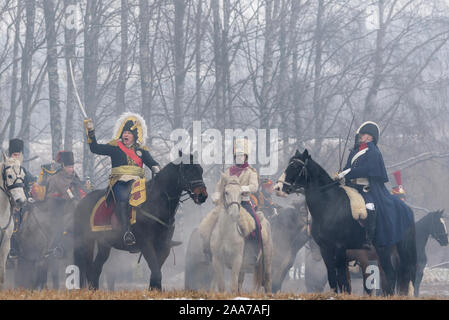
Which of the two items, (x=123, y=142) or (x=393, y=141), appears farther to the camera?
(x=393, y=141)

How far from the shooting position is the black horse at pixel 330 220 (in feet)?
39.2

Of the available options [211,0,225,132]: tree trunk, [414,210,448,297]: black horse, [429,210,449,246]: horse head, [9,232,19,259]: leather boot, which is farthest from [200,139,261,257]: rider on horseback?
[211,0,225,132]: tree trunk

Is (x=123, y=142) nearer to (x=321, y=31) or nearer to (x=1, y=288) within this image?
(x=1, y=288)

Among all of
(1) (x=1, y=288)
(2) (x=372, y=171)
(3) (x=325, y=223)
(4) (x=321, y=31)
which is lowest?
(1) (x=1, y=288)

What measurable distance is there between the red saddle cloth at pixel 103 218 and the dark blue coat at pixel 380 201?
148 inches

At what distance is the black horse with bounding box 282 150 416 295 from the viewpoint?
39.2ft

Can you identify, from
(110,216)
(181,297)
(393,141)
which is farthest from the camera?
(393,141)

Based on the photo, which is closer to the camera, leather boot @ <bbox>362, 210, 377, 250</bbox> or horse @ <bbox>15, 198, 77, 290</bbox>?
leather boot @ <bbox>362, 210, 377, 250</bbox>

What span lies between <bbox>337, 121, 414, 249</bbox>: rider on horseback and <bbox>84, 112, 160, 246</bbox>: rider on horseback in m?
3.19

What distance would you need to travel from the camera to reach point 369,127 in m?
13.0

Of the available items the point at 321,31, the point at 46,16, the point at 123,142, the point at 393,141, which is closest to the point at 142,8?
the point at 46,16

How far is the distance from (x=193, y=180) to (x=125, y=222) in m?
1.40

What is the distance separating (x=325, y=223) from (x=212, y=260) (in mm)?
2447

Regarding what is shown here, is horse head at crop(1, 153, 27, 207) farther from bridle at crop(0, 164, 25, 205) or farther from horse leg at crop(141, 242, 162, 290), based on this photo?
horse leg at crop(141, 242, 162, 290)
